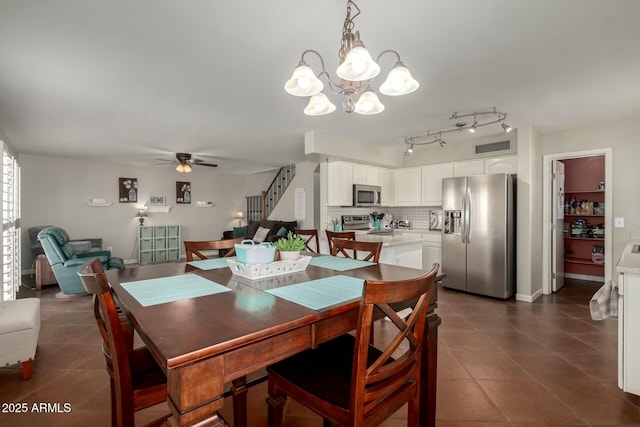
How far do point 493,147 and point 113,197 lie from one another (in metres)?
7.58

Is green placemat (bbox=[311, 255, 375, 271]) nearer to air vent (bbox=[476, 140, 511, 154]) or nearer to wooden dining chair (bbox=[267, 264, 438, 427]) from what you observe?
wooden dining chair (bbox=[267, 264, 438, 427])

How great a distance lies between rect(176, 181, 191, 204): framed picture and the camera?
7.82 m

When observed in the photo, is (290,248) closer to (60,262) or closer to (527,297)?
(527,297)

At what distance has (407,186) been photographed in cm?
564

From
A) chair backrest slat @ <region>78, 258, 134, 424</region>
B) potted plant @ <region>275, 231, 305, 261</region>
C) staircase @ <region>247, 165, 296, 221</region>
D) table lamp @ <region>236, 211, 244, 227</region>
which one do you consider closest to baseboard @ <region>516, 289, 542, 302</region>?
potted plant @ <region>275, 231, 305, 261</region>

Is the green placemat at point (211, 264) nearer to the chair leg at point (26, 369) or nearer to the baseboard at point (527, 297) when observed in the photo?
the chair leg at point (26, 369)

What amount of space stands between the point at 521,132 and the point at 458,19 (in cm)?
296

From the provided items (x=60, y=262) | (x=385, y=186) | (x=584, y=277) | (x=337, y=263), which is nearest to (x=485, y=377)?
(x=337, y=263)

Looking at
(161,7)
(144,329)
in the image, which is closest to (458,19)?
(161,7)

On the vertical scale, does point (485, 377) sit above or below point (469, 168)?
below

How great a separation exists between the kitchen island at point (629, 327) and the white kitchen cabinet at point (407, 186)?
3.59 meters

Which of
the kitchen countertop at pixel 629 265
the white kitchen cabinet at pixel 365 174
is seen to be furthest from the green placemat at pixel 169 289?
the white kitchen cabinet at pixel 365 174

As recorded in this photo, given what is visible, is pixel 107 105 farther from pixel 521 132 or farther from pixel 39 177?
pixel 521 132

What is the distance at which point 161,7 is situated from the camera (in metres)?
1.69
